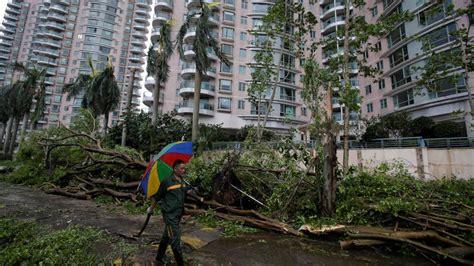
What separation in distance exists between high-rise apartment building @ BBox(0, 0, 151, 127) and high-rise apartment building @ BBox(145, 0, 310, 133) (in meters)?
25.9

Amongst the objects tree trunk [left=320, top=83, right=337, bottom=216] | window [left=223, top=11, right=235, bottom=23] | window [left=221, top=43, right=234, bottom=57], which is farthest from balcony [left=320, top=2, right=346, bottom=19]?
tree trunk [left=320, top=83, right=337, bottom=216]

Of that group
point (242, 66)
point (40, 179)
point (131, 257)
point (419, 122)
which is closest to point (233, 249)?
point (131, 257)

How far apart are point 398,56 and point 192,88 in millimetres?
25392

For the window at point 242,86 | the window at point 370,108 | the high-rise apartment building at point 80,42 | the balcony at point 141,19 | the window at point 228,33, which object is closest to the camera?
the window at point 370,108

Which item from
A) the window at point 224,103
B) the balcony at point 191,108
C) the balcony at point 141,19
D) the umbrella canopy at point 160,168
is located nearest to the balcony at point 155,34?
the balcony at point 191,108

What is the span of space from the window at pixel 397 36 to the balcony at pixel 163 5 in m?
31.2

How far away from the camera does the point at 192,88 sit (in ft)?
96.3

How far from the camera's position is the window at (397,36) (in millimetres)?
25984

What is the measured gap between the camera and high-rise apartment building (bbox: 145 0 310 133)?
30.4 metres

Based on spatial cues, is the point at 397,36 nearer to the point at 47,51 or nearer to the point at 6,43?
the point at 47,51

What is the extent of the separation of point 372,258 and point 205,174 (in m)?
4.83

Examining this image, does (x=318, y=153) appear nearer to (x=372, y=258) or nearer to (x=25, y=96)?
(x=372, y=258)

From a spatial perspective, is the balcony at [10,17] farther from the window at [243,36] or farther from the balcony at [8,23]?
the window at [243,36]

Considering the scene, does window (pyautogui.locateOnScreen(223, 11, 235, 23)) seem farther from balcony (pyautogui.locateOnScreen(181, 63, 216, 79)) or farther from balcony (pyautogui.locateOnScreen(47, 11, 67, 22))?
balcony (pyautogui.locateOnScreen(47, 11, 67, 22))
